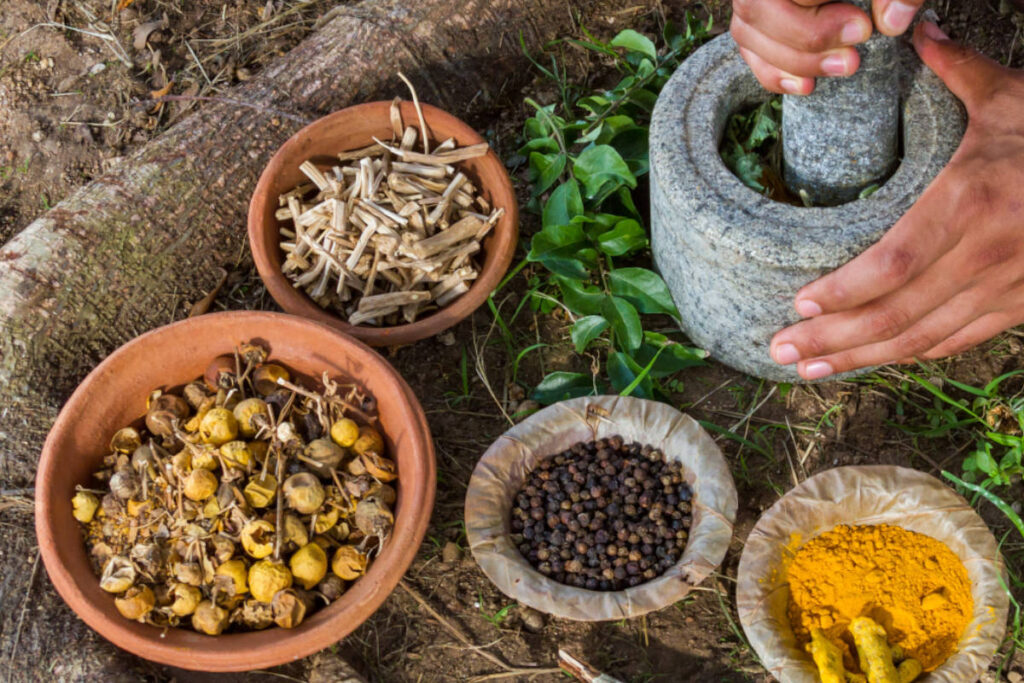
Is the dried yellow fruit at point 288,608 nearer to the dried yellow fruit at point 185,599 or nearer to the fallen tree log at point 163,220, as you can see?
the dried yellow fruit at point 185,599

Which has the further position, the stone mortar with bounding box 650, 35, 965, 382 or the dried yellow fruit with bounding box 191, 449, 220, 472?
the dried yellow fruit with bounding box 191, 449, 220, 472

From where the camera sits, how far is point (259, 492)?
223 centimetres

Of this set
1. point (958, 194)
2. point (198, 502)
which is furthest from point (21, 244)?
point (958, 194)

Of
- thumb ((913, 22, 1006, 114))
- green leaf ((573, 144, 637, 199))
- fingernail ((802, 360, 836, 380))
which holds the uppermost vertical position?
thumb ((913, 22, 1006, 114))

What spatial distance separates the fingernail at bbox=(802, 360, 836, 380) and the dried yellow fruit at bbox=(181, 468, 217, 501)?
1.49 m

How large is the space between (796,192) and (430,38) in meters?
1.37

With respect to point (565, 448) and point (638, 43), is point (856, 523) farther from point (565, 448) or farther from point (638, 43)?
point (638, 43)

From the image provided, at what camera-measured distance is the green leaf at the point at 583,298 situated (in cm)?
267

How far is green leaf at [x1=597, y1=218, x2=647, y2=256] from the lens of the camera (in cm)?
263

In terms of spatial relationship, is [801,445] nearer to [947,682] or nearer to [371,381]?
[947,682]

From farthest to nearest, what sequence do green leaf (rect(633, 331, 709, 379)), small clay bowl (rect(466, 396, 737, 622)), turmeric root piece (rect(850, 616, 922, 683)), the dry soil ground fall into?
green leaf (rect(633, 331, 709, 379)) → the dry soil ground → small clay bowl (rect(466, 396, 737, 622)) → turmeric root piece (rect(850, 616, 922, 683))

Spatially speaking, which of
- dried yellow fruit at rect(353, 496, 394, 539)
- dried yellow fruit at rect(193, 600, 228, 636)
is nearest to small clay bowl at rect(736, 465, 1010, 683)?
dried yellow fruit at rect(353, 496, 394, 539)

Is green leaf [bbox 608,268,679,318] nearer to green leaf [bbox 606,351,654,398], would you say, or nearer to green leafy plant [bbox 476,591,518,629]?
green leaf [bbox 606,351,654,398]

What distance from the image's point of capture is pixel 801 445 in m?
2.63
